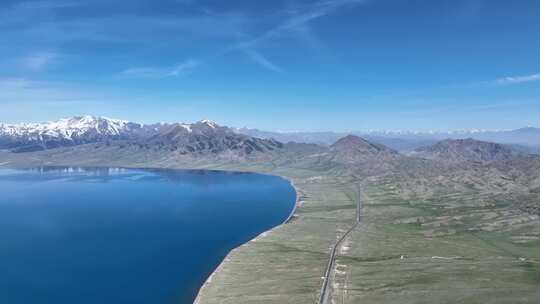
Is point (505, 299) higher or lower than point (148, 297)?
higher

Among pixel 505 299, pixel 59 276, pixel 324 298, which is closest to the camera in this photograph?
pixel 505 299

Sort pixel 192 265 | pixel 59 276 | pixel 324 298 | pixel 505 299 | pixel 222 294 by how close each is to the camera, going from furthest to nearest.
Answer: pixel 192 265
pixel 59 276
pixel 222 294
pixel 324 298
pixel 505 299

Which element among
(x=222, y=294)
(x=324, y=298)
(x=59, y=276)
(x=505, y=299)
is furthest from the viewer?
(x=59, y=276)

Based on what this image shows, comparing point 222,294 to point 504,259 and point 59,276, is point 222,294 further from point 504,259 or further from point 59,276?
point 504,259

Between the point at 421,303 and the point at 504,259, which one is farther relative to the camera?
the point at 504,259

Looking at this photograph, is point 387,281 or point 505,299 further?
point 387,281

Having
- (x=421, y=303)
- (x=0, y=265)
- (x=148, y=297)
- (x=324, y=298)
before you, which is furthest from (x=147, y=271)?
(x=421, y=303)

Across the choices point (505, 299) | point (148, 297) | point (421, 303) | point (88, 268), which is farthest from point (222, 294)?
point (505, 299)

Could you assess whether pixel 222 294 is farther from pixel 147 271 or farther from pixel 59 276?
pixel 59 276

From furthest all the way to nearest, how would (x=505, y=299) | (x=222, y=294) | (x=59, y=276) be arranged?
1. (x=59, y=276)
2. (x=222, y=294)
3. (x=505, y=299)
